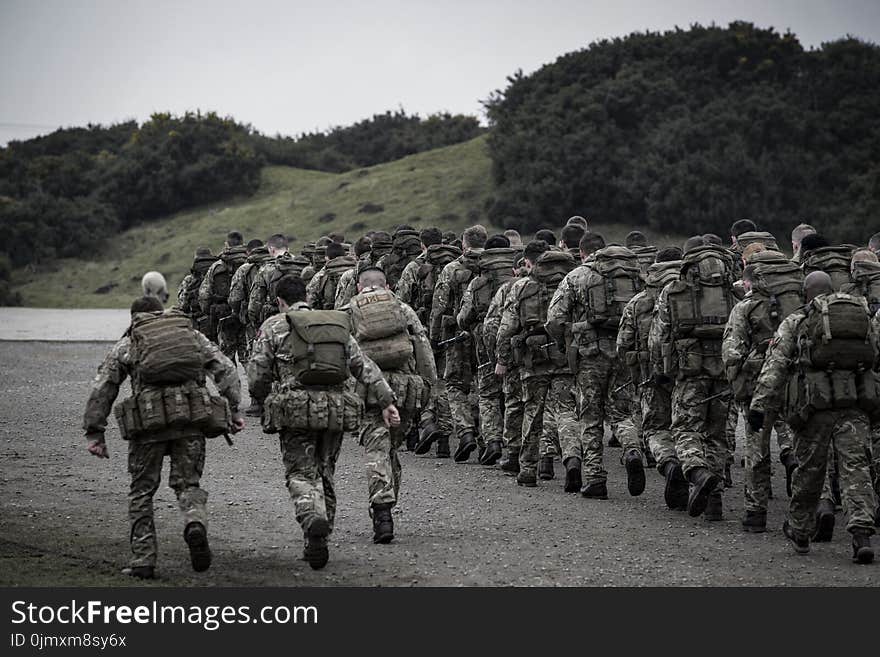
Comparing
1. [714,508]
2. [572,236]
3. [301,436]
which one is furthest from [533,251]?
[301,436]

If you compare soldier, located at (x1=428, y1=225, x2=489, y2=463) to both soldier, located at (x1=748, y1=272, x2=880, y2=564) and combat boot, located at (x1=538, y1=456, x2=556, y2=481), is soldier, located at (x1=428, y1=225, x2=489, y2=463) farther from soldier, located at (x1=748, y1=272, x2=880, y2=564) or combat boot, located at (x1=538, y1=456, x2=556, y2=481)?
soldier, located at (x1=748, y1=272, x2=880, y2=564)

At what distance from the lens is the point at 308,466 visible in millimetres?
8844

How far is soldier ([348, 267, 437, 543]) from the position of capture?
984 centimetres

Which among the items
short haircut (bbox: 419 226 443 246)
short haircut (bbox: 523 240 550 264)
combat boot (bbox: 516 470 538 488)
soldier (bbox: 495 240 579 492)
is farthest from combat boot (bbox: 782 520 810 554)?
short haircut (bbox: 419 226 443 246)

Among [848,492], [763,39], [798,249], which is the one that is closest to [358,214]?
[763,39]

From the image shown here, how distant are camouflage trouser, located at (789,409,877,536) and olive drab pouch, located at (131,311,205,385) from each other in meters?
4.49

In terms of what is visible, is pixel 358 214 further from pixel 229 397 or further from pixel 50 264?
pixel 229 397

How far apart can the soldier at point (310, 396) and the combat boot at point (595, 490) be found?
10.5 ft

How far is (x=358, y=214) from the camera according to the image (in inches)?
1745

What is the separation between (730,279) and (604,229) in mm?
29899

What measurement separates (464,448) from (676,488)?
11.2 ft

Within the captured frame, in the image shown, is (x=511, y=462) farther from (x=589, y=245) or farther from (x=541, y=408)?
(x=589, y=245)

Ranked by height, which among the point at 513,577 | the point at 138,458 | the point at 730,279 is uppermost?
the point at 730,279
